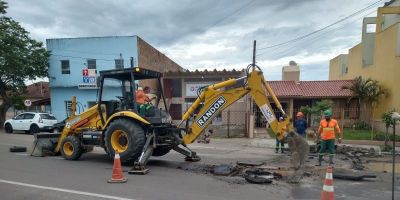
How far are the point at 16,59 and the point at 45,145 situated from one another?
53.8ft

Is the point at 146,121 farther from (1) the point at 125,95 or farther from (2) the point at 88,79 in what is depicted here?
(2) the point at 88,79

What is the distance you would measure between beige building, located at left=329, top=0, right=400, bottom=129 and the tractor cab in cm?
1935

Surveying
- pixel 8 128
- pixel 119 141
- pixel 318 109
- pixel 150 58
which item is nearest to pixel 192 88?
pixel 150 58

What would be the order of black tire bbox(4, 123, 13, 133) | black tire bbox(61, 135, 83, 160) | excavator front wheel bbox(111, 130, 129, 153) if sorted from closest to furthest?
excavator front wheel bbox(111, 130, 129, 153) → black tire bbox(61, 135, 83, 160) → black tire bbox(4, 123, 13, 133)

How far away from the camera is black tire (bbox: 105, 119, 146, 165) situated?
28.4ft

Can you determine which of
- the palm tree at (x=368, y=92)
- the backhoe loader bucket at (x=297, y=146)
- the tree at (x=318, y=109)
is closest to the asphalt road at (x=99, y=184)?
the backhoe loader bucket at (x=297, y=146)

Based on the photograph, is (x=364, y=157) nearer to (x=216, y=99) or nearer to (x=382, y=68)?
(x=216, y=99)

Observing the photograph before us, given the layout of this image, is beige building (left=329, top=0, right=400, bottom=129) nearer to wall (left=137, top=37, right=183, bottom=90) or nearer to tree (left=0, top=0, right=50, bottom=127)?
wall (left=137, top=37, right=183, bottom=90)

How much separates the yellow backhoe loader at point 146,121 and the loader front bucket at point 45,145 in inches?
36.8

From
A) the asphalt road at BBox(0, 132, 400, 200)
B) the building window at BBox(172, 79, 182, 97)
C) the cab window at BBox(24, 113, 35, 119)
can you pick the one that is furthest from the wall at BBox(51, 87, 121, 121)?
the asphalt road at BBox(0, 132, 400, 200)

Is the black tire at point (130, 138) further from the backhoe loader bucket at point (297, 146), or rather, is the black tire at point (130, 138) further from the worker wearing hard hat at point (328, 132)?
the worker wearing hard hat at point (328, 132)

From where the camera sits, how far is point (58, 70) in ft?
87.9

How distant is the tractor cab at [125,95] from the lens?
30.3ft

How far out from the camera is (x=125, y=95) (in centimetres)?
970
